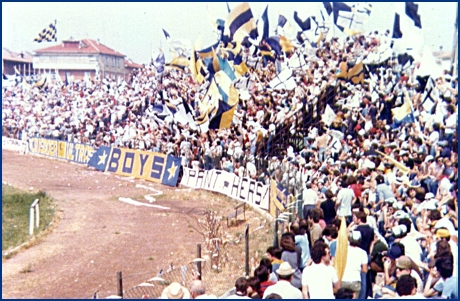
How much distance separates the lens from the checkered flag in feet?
142

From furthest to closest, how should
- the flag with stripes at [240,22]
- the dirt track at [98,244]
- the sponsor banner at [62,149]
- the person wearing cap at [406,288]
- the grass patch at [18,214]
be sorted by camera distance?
1. the sponsor banner at [62,149]
2. the flag with stripes at [240,22]
3. the grass patch at [18,214]
4. the dirt track at [98,244]
5. the person wearing cap at [406,288]

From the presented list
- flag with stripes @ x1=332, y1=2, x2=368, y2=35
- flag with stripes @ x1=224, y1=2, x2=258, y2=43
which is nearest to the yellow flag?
flag with stripes @ x1=332, y1=2, x2=368, y2=35

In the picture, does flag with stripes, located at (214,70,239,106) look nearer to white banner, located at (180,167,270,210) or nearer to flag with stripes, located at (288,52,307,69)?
white banner, located at (180,167,270,210)

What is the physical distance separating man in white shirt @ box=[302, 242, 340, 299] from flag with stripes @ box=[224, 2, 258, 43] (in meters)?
17.3

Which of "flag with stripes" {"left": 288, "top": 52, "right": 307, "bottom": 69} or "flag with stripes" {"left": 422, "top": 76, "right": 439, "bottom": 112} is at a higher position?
"flag with stripes" {"left": 288, "top": 52, "right": 307, "bottom": 69}

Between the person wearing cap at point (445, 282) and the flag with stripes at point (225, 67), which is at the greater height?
the flag with stripes at point (225, 67)

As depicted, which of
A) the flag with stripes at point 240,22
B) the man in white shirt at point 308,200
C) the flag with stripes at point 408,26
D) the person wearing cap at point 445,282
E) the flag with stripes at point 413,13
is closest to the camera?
the person wearing cap at point 445,282

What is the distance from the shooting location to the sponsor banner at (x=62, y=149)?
108ft

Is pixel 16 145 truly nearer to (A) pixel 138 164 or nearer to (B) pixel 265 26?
(A) pixel 138 164

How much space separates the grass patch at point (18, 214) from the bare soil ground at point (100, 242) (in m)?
0.45

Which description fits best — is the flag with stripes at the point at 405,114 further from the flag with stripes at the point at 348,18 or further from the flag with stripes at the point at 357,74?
the flag with stripes at the point at 348,18

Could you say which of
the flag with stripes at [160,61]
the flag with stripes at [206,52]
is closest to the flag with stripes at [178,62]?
the flag with stripes at [160,61]

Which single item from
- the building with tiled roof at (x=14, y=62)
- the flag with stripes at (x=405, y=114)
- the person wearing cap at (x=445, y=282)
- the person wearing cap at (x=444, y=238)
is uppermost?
the building with tiled roof at (x=14, y=62)

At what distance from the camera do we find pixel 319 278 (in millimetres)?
7211
